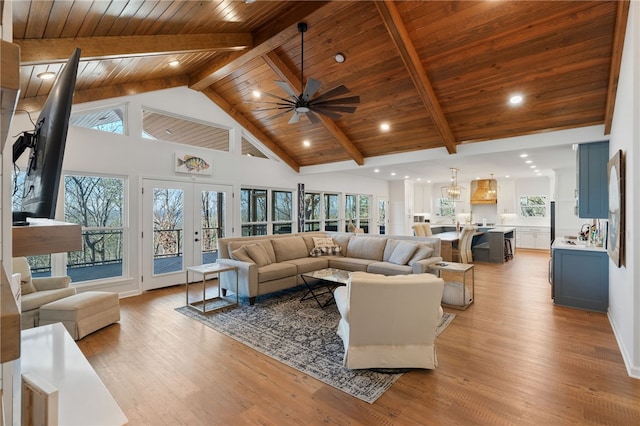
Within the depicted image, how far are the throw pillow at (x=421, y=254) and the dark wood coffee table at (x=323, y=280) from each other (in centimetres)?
111

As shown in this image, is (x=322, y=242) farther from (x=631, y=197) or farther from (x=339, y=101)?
(x=631, y=197)

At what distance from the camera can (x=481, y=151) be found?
5863mm

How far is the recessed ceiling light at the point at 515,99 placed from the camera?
15.3ft

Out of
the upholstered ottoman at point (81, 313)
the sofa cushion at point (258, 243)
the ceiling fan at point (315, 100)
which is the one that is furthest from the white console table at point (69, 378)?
the sofa cushion at point (258, 243)

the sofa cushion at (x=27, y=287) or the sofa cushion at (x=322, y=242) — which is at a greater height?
the sofa cushion at (x=322, y=242)

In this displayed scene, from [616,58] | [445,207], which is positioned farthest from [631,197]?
[445,207]

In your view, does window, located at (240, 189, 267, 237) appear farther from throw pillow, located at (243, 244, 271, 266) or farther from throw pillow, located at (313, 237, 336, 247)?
throw pillow, located at (243, 244, 271, 266)

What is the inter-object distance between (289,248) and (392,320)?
3.35 metres

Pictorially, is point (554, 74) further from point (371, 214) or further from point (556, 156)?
point (371, 214)

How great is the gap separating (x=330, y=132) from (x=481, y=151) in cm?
300

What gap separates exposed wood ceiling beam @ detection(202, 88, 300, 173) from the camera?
21.7 ft

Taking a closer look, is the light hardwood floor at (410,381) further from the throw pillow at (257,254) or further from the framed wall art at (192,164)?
the framed wall art at (192,164)

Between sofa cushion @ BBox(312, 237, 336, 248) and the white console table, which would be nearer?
the white console table

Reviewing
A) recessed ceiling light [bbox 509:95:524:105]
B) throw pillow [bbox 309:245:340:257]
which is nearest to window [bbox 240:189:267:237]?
throw pillow [bbox 309:245:340:257]
